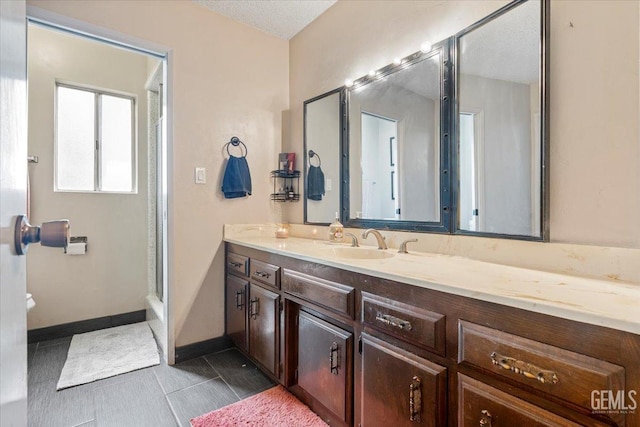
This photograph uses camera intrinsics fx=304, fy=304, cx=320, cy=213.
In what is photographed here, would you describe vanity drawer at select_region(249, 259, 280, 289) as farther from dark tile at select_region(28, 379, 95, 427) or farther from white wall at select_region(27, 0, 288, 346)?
dark tile at select_region(28, 379, 95, 427)

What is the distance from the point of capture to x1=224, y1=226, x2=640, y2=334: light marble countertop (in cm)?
69

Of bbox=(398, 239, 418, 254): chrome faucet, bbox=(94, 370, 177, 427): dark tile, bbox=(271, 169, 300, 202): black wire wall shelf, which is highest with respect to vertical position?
bbox=(271, 169, 300, 202): black wire wall shelf

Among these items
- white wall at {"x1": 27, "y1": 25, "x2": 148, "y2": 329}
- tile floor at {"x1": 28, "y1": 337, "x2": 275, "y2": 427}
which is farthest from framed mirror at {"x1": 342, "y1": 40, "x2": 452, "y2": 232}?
white wall at {"x1": 27, "y1": 25, "x2": 148, "y2": 329}

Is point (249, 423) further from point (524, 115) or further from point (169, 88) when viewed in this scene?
point (169, 88)

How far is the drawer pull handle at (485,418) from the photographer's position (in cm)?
83

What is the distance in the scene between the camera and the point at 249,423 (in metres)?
1.47

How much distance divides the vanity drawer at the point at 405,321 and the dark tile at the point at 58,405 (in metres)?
1.56

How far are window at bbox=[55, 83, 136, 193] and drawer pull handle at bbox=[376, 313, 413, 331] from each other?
9.10 ft

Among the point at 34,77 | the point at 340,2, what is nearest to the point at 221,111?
the point at 340,2

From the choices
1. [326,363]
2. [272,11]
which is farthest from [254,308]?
[272,11]

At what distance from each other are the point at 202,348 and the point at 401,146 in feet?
6.44

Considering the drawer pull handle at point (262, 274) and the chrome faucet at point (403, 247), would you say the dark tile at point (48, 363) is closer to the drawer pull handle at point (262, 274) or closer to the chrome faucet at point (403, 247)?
the drawer pull handle at point (262, 274)

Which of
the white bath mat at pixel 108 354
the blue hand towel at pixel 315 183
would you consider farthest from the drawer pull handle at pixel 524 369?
the white bath mat at pixel 108 354

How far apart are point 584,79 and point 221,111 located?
6.94ft
